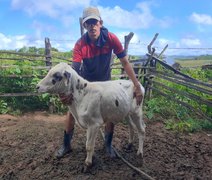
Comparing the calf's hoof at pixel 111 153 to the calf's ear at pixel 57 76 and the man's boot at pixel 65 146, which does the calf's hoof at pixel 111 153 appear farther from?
the calf's ear at pixel 57 76

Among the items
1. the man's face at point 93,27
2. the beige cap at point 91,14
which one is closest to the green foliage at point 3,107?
the man's face at point 93,27

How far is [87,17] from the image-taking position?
425 centimetres

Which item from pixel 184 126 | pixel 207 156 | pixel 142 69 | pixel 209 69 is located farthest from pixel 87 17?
pixel 209 69

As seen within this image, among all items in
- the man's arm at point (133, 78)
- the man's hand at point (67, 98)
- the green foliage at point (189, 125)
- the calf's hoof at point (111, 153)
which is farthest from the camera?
the green foliage at point (189, 125)

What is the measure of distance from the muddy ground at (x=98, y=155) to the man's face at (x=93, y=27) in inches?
78.2

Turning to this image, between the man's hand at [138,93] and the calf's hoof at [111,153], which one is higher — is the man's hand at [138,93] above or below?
above

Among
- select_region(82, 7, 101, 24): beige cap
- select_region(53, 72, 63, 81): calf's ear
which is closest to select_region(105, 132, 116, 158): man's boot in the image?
select_region(53, 72, 63, 81): calf's ear

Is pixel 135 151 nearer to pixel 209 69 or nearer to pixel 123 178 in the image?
pixel 123 178

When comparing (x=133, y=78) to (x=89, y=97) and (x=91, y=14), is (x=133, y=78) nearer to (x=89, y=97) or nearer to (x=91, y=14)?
(x=89, y=97)

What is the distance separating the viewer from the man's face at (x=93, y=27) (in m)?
4.30

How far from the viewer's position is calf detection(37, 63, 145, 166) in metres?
4.06

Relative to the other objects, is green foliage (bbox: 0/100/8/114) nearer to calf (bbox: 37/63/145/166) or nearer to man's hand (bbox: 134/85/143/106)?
calf (bbox: 37/63/145/166)

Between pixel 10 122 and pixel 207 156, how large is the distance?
4.50 m

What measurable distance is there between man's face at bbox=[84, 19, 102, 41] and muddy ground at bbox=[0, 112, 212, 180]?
1986mm
